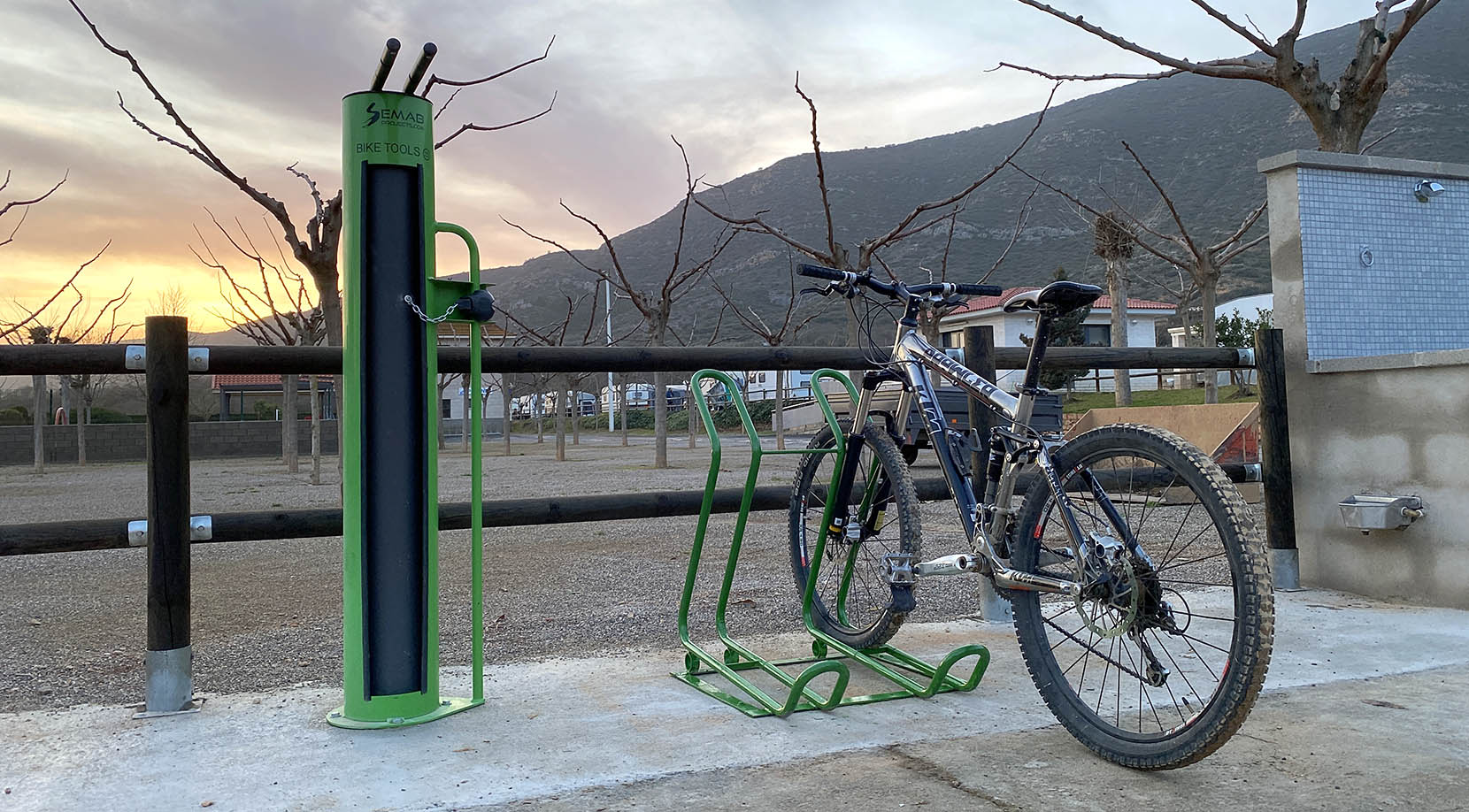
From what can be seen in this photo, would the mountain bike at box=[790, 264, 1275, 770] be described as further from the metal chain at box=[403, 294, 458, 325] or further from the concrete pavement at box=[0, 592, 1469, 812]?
the metal chain at box=[403, 294, 458, 325]

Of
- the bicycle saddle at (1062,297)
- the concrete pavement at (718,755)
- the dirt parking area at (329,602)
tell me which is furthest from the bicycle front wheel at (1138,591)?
the dirt parking area at (329,602)

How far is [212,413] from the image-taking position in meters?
49.5

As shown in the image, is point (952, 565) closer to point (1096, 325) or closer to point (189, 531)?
point (189, 531)

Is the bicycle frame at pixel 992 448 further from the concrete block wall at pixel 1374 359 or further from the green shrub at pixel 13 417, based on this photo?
the green shrub at pixel 13 417

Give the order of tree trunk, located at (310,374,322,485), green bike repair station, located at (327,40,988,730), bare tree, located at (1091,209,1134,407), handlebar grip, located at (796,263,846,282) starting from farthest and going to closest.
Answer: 1. bare tree, located at (1091,209,1134,407)
2. tree trunk, located at (310,374,322,485)
3. handlebar grip, located at (796,263,846,282)
4. green bike repair station, located at (327,40,988,730)

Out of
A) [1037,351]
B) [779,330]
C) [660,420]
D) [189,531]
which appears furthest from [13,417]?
[1037,351]

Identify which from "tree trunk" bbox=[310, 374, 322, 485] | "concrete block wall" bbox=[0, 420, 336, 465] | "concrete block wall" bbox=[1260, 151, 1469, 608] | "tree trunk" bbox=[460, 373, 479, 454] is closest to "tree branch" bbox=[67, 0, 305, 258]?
"tree trunk" bbox=[460, 373, 479, 454]

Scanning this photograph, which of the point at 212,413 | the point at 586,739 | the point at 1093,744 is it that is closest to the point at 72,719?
the point at 586,739

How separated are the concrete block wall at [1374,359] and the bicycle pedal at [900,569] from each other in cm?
273

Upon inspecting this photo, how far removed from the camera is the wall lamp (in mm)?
5141

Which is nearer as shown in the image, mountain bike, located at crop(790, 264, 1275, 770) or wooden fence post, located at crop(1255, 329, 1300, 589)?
mountain bike, located at crop(790, 264, 1275, 770)

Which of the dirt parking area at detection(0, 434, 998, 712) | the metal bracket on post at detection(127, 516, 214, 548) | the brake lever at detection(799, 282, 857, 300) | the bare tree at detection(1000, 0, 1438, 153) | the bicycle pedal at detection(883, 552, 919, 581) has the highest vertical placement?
the bare tree at detection(1000, 0, 1438, 153)

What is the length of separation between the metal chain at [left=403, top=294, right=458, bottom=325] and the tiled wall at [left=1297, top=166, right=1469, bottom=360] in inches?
156

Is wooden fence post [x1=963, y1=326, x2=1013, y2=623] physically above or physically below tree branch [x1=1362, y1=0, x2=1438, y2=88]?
below
